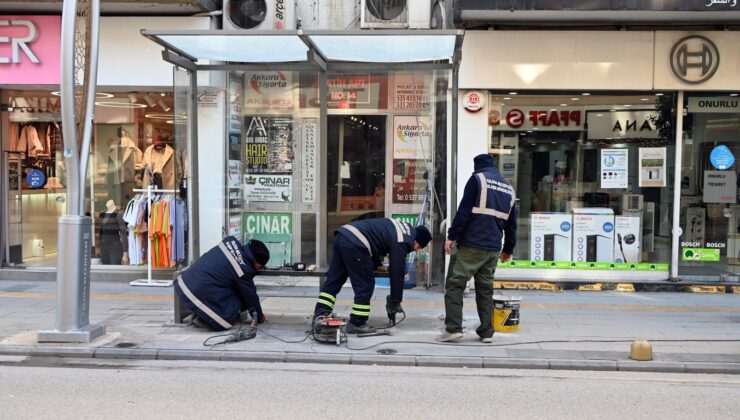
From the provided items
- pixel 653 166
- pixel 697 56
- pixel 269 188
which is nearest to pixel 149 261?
pixel 269 188

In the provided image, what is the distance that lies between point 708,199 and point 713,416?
6.09m

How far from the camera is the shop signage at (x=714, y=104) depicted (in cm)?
972

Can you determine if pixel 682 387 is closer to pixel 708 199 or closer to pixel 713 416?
pixel 713 416

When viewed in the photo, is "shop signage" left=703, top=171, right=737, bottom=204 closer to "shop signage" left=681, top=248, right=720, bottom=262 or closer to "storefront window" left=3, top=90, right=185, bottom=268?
"shop signage" left=681, top=248, right=720, bottom=262

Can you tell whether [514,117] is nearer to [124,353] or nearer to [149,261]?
[149,261]

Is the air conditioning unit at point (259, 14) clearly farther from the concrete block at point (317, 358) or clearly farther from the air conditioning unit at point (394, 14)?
the concrete block at point (317, 358)

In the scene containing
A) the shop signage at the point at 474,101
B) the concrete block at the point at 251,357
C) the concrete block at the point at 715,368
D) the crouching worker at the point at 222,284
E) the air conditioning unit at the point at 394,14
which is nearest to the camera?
the concrete block at the point at 715,368

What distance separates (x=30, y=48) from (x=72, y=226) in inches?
194

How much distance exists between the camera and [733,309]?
8586 mm

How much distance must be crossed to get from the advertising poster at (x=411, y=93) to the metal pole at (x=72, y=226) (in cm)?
477

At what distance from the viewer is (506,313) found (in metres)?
7.05

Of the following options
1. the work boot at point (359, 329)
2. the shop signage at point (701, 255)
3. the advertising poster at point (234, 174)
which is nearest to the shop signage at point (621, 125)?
the shop signage at point (701, 255)

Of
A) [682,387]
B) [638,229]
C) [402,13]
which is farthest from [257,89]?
[682,387]

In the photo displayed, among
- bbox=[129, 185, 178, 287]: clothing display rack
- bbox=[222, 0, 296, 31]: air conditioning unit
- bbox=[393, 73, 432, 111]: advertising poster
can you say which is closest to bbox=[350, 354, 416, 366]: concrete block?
→ bbox=[129, 185, 178, 287]: clothing display rack
